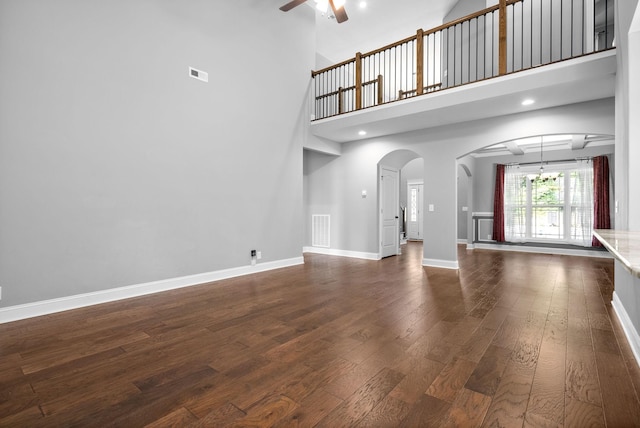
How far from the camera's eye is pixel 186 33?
4312 millimetres

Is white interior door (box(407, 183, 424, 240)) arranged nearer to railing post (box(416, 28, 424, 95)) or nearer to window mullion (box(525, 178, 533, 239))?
window mullion (box(525, 178, 533, 239))

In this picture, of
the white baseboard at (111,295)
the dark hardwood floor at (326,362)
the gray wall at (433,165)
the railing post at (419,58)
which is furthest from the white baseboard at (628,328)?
Result: the white baseboard at (111,295)

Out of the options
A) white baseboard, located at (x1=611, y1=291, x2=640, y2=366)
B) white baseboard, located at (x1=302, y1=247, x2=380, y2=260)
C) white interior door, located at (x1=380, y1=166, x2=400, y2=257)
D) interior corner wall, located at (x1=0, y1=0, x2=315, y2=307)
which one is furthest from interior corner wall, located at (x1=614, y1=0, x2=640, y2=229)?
interior corner wall, located at (x1=0, y1=0, x2=315, y2=307)

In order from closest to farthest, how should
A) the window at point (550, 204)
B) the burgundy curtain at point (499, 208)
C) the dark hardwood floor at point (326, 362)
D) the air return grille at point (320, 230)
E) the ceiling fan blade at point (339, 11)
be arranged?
the dark hardwood floor at point (326, 362), the ceiling fan blade at point (339, 11), the air return grille at point (320, 230), the window at point (550, 204), the burgundy curtain at point (499, 208)

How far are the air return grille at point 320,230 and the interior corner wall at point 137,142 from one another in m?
1.80

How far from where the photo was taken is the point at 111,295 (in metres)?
3.62

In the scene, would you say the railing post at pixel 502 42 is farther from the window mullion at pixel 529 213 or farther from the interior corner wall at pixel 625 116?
the window mullion at pixel 529 213

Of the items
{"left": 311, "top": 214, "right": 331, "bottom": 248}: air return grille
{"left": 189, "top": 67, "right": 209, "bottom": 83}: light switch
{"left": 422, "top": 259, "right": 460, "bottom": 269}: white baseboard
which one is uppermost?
{"left": 189, "top": 67, "right": 209, "bottom": 83}: light switch

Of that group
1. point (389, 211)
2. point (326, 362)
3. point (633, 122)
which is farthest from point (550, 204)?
point (326, 362)

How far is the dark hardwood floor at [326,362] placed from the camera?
1.59 meters

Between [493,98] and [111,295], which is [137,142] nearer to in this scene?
[111,295]

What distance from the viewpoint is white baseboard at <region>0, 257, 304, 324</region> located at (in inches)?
120

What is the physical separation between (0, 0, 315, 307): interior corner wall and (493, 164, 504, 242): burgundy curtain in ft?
20.6

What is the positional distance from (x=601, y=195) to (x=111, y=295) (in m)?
9.99
